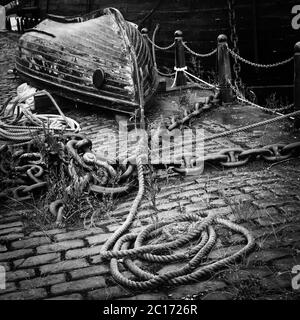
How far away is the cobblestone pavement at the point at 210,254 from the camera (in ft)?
8.71

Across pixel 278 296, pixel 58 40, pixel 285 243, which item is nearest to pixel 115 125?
pixel 58 40

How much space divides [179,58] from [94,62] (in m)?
2.59

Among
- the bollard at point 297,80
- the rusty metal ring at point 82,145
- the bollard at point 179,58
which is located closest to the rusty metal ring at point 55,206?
the rusty metal ring at point 82,145

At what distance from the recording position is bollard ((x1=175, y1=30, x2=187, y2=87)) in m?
8.61

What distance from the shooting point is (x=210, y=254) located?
298 centimetres

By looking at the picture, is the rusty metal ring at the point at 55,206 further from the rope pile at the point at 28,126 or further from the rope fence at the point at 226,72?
the rope fence at the point at 226,72

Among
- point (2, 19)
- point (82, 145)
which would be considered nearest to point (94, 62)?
point (82, 145)

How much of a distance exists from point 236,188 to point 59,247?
178 centimetres

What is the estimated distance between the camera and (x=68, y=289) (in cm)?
276

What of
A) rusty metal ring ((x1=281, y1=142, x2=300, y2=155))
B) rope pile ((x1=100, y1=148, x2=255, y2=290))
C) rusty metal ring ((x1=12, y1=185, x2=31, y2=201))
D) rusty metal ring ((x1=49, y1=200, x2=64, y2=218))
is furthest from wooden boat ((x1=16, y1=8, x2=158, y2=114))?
rope pile ((x1=100, y1=148, x2=255, y2=290))

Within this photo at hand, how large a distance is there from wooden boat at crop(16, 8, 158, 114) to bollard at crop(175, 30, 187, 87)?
44.8 inches

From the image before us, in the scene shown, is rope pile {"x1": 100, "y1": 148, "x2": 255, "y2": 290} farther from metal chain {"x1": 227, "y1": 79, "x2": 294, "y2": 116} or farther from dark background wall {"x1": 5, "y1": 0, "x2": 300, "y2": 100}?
dark background wall {"x1": 5, "y1": 0, "x2": 300, "y2": 100}

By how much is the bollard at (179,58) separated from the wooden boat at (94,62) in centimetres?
114
